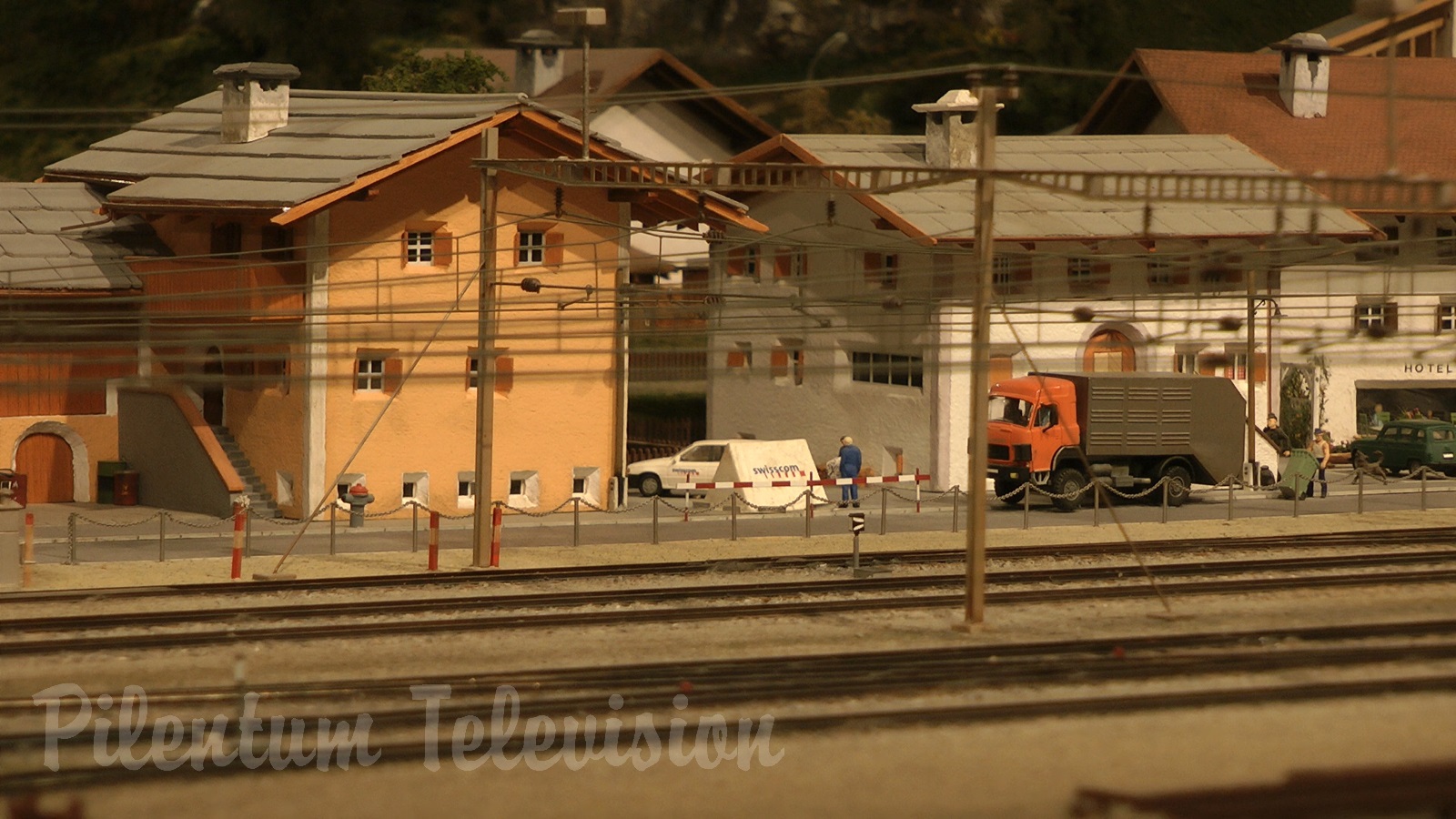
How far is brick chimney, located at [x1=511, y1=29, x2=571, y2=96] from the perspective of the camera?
165 ft

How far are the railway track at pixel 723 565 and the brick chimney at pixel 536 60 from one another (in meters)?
26.1

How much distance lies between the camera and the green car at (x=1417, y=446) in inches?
1565

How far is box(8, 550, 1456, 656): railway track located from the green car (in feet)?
42.0

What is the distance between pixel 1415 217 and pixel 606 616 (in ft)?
99.5

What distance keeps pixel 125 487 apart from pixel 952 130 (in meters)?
19.4

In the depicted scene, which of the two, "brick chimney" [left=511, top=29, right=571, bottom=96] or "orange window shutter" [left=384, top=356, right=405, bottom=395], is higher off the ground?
"brick chimney" [left=511, top=29, right=571, bottom=96]

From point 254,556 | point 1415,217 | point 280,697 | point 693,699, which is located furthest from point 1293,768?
point 1415,217

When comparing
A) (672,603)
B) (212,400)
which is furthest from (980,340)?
(212,400)

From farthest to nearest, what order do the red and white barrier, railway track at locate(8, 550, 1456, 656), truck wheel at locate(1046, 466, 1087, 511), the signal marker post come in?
truck wheel at locate(1046, 466, 1087, 511) < the red and white barrier < the signal marker post < railway track at locate(8, 550, 1456, 656)

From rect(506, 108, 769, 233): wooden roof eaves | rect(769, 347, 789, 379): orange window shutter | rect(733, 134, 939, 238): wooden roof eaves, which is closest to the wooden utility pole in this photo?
rect(506, 108, 769, 233): wooden roof eaves

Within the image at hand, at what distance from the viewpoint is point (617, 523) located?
33062 millimetres

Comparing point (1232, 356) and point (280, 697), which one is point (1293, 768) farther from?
point (1232, 356)

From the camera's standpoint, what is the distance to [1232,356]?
39.6 metres

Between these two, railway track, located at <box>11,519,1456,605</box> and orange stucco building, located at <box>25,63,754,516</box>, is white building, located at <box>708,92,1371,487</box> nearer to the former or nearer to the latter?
orange stucco building, located at <box>25,63,754,516</box>
